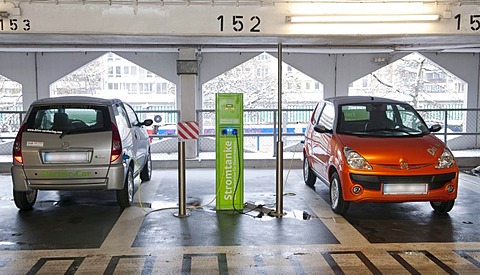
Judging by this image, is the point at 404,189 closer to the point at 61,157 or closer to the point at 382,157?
the point at 382,157

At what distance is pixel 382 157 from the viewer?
597cm

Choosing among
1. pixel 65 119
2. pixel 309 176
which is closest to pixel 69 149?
pixel 65 119

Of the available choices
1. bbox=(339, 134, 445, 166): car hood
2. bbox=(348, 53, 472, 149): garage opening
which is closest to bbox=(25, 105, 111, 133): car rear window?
bbox=(339, 134, 445, 166): car hood

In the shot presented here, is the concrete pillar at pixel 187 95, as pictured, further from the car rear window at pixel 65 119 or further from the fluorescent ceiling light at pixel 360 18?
the fluorescent ceiling light at pixel 360 18

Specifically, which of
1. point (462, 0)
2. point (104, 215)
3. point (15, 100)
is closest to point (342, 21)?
point (462, 0)

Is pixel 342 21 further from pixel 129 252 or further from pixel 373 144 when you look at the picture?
pixel 129 252

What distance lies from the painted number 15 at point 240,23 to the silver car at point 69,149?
6.97 feet

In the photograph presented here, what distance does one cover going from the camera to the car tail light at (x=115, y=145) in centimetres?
624

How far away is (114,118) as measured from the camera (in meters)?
6.48

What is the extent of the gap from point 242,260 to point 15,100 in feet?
42.9

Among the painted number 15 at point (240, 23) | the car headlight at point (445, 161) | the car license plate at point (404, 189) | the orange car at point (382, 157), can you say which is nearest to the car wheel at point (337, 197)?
the orange car at point (382, 157)

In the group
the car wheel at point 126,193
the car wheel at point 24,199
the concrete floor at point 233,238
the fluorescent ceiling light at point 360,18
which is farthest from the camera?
the car wheel at point 126,193

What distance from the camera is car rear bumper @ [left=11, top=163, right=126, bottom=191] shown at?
612 cm

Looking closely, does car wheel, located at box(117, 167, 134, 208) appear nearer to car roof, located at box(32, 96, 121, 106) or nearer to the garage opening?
car roof, located at box(32, 96, 121, 106)
